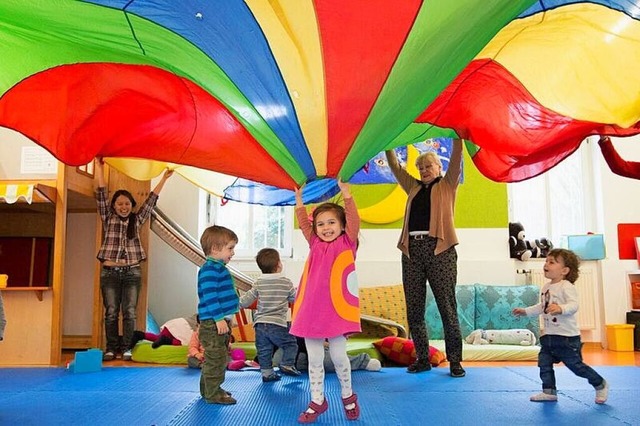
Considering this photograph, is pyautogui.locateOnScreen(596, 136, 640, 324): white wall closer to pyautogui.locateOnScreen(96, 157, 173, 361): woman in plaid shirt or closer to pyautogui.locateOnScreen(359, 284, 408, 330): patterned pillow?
pyautogui.locateOnScreen(359, 284, 408, 330): patterned pillow

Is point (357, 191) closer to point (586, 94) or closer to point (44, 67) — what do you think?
point (586, 94)

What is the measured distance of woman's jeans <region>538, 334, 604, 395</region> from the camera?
2.52 meters

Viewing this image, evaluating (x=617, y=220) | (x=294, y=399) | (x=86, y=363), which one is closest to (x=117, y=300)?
(x=86, y=363)

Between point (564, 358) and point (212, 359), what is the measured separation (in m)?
1.57

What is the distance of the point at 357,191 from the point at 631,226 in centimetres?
271

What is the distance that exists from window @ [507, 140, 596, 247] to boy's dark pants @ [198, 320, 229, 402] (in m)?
4.16

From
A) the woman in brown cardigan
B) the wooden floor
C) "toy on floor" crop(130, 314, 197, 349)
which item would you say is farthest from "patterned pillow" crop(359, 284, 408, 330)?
the woman in brown cardigan

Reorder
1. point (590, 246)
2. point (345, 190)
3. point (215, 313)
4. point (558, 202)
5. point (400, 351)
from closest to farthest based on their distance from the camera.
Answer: point (345, 190)
point (215, 313)
point (400, 351)
point (590, 246)
point (558, 202)

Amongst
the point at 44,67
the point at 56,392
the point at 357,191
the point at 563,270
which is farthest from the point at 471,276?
the point at 44,67

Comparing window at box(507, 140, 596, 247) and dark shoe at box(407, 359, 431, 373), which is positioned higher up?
window at box(507, 140, 596, 247)

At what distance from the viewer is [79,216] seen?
4.83m

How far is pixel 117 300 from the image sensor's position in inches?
160

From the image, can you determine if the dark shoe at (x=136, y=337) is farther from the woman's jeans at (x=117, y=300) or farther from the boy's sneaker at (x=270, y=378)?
the boy's sneaker at (x=270, y=378)

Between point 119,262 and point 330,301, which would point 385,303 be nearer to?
point 119,262
